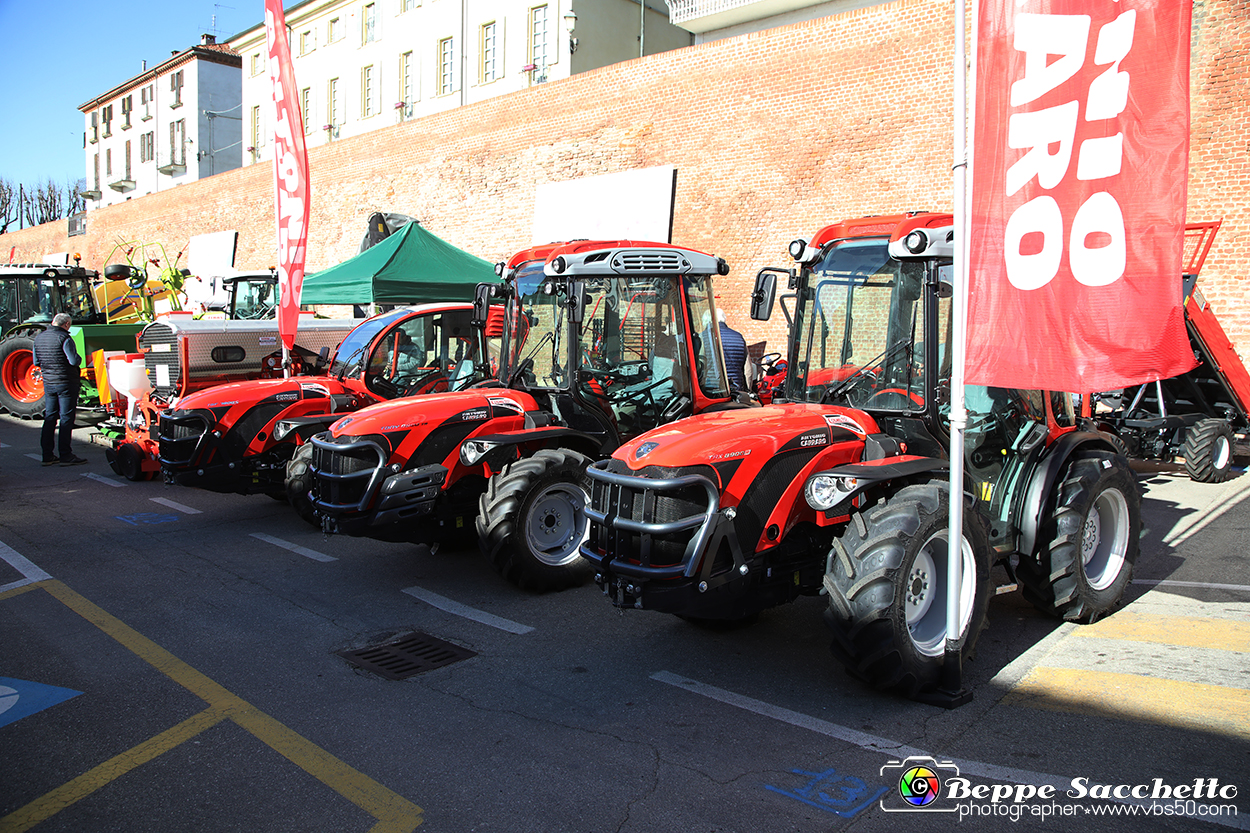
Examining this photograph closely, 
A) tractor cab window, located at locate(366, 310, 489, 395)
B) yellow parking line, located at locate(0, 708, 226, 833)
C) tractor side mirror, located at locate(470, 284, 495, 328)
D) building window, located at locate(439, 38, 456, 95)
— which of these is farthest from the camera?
building window, located at locate(439, 38, 456, 95)

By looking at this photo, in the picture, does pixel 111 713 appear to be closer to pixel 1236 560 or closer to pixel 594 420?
pixel 594 420

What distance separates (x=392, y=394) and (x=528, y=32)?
23.8 metres

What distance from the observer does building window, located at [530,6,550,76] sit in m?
28.8

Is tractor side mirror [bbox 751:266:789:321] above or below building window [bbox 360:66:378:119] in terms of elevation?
below

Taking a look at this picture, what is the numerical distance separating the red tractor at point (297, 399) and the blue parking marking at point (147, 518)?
1.75ft

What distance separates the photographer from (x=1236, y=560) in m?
6.73

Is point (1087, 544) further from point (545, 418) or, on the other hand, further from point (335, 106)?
point (335, 106)

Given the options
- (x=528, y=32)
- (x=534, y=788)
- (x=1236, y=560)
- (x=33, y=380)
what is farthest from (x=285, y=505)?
(x=528, y=32)

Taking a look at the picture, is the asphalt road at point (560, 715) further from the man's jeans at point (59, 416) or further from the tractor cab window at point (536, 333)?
the man's jeans at point (59, 416)

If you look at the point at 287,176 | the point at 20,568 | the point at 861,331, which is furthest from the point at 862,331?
the point at 287,176

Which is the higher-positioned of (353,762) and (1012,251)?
(1012,251)

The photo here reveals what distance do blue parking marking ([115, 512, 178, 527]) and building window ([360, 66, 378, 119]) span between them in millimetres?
31716

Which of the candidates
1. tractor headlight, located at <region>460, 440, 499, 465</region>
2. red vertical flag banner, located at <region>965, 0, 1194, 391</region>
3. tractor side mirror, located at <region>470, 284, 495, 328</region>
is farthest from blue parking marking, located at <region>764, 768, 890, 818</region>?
tractor side mirror, located at <region>470, 284, 495, 328</region>

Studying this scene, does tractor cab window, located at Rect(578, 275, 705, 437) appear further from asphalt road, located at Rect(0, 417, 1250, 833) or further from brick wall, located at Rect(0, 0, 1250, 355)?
brick wall, located at Rect(0, 0, 1250, 355)
